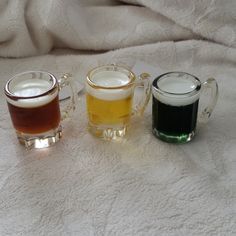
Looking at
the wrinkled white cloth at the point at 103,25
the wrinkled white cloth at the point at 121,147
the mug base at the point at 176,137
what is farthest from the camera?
the wrinkled white cloth at the point at 103,25

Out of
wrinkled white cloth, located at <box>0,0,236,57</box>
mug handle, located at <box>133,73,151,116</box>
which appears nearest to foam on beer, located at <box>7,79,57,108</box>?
mug handle, located at <box>133,73,151,116</box>

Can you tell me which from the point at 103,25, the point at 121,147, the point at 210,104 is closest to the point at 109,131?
the point at 121,147

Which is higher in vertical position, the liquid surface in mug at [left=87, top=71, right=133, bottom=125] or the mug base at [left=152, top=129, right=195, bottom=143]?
the liquid surface in mug at [left=87, top=71, right=133, bottom=125]

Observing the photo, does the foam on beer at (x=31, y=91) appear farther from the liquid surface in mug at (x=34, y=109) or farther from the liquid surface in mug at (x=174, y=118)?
the liquid surface in mug at (x=174, y=118)

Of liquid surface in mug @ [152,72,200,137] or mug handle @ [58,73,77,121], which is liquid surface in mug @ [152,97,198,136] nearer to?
liquid surface in mug @ [152,72,200,137]

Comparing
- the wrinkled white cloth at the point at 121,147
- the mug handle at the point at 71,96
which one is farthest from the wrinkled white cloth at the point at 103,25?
the mug handle at the point at 71,96

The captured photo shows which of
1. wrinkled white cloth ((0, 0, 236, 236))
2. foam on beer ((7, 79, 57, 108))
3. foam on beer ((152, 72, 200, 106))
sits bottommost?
wrinkled white cloth ((0, 0, 236, 236))

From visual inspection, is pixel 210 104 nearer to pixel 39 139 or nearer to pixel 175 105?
pixel 175 105
